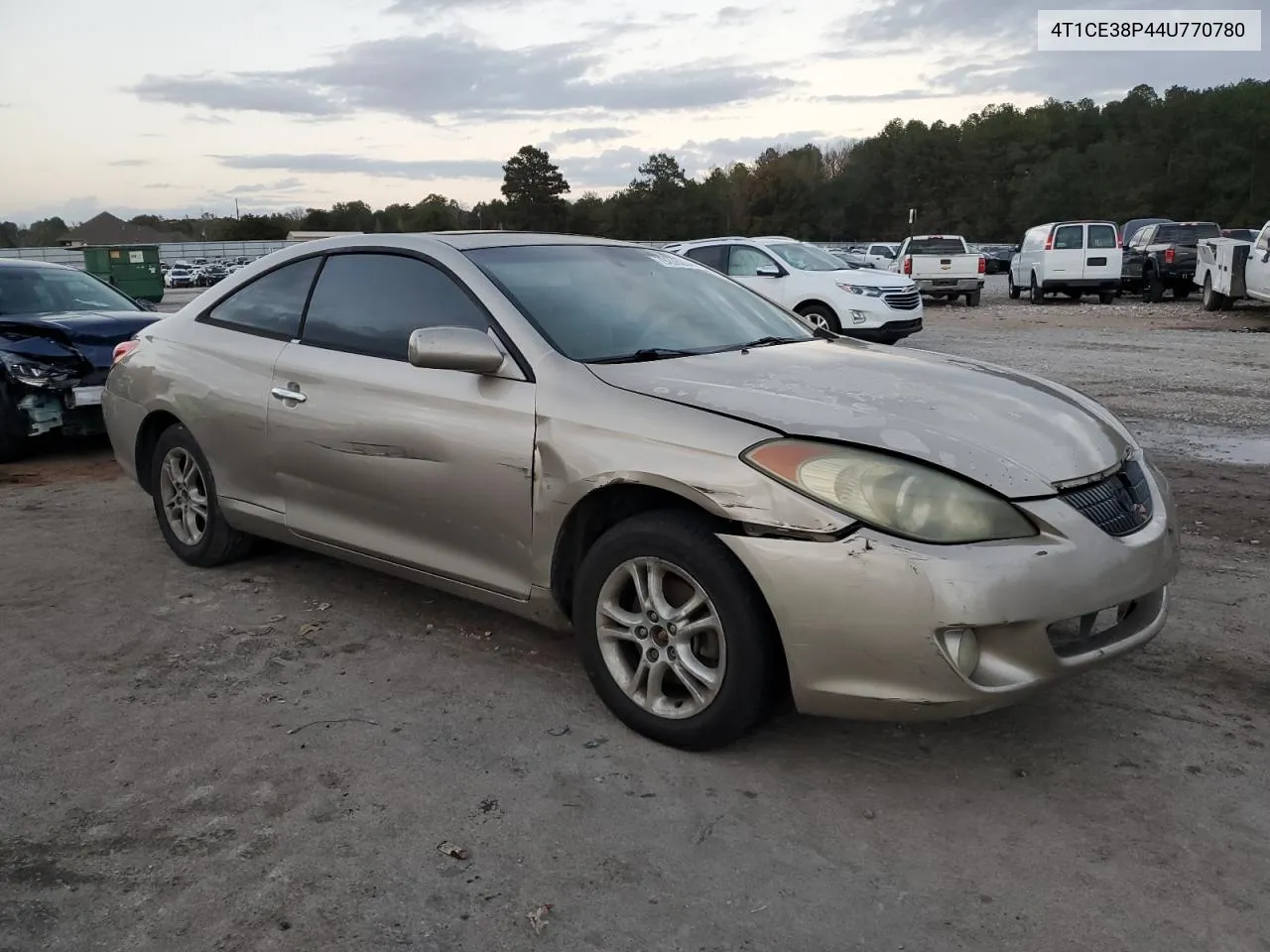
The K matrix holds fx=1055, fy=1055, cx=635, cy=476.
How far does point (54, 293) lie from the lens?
852 cm

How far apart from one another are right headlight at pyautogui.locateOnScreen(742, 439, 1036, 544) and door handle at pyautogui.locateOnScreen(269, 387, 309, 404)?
212cm

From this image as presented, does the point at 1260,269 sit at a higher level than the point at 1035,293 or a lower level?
higher

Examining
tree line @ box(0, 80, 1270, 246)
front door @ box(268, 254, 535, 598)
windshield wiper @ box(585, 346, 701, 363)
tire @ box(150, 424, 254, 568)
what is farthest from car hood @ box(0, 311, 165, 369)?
tree line @ box(0, 80, 1270, 246)

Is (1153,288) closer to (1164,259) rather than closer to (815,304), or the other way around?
(1164,259)

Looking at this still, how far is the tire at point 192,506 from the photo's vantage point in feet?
15.9

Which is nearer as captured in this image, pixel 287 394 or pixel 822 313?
pixel 287 394

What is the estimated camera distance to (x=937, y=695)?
2.75 metres

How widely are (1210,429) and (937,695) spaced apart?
21.4 feet

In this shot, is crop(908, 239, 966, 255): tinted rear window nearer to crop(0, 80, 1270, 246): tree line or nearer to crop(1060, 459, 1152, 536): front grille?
crop(1060, 459, 1152, 536): front grille

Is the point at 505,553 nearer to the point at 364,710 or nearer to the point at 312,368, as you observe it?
the point at 364,710

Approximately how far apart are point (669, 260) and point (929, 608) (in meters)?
2.43

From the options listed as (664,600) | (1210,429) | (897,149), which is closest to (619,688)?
(664,600)

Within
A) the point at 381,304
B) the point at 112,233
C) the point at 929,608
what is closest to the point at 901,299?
the point at 381,304

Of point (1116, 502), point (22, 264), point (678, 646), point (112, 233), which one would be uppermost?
point (112, 233)
